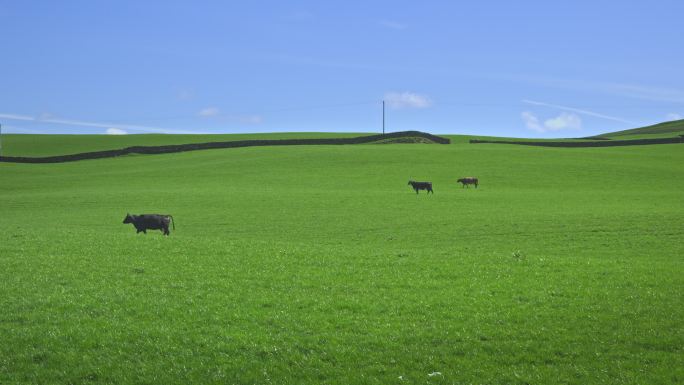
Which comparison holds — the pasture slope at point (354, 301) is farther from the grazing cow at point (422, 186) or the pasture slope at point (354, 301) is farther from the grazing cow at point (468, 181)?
the grazing cow at point (468, 181)

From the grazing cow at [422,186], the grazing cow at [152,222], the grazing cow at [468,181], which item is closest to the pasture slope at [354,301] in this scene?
the grazing cow at [152,222]

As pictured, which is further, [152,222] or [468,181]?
[468,181]

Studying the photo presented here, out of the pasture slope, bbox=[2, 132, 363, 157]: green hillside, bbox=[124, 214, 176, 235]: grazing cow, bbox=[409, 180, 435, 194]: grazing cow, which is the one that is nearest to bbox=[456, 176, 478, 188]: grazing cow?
bbox=[409, 180, 435, 194]: grazing cow

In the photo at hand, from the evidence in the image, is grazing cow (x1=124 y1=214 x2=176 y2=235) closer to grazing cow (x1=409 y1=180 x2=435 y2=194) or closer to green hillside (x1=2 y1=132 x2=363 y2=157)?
grazing cow (x1=409 y1=180 x2=435 y2=194)

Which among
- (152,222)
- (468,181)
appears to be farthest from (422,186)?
(152,222)

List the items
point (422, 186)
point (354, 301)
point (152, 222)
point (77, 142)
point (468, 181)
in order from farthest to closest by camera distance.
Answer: point (77, 142)
point (468, 181)
point (422, 186)
point (152, 222)
point (354, 301)

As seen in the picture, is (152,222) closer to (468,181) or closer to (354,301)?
(354,301)

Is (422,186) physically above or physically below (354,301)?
above

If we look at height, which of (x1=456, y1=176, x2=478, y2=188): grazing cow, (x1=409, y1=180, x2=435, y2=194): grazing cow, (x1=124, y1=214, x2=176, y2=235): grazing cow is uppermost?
(x1=456, y1=176, x2=478, y2=188): grazing cow

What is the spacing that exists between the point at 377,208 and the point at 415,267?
2232 centimetres

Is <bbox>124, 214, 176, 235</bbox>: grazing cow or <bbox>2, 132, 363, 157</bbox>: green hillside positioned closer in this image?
<bbox>124, 214, 176, 235</bbox>: grazing cow

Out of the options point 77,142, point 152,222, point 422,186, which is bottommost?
point 152,222

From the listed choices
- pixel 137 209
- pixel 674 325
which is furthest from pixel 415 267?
pixel 137 209

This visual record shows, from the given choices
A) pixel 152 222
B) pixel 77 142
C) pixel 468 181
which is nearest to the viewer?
pixel 152 222
